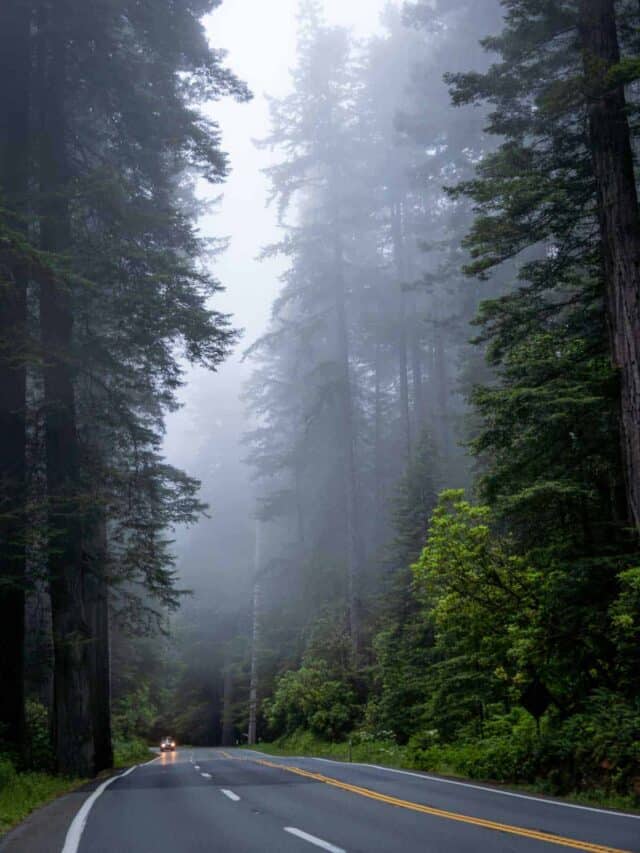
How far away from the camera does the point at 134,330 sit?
17.9 meters

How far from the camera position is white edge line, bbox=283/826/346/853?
7.64m

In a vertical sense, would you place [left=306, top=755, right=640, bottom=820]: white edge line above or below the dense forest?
below

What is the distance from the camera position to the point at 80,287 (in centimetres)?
1775

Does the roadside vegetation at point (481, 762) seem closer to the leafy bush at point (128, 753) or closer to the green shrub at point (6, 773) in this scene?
the green shrub at point (6, 773)

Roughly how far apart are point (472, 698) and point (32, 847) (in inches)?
464

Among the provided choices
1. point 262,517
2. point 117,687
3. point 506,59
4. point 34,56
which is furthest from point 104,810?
point 262,517

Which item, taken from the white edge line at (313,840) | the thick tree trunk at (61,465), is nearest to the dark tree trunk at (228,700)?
the thick tree trunk at (61,465)

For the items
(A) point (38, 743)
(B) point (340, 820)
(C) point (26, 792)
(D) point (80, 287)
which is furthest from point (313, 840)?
(D) point (80, 287)

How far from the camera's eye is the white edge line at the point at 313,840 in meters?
7.64

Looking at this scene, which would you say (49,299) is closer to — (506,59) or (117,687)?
(506,59)

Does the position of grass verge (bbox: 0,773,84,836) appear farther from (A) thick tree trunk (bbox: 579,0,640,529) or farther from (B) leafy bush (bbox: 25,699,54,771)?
(A) thick tree trunk (bbox: 579,0,640,529)

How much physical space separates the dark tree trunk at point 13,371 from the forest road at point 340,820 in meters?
3.44

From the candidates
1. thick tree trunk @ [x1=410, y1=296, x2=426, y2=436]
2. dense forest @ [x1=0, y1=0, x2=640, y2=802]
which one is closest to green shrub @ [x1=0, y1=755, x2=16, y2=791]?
dense forest @ [x1=0, y1=0, x2=640, y2=802]

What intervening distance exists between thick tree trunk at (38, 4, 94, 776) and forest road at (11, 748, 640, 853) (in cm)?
218
